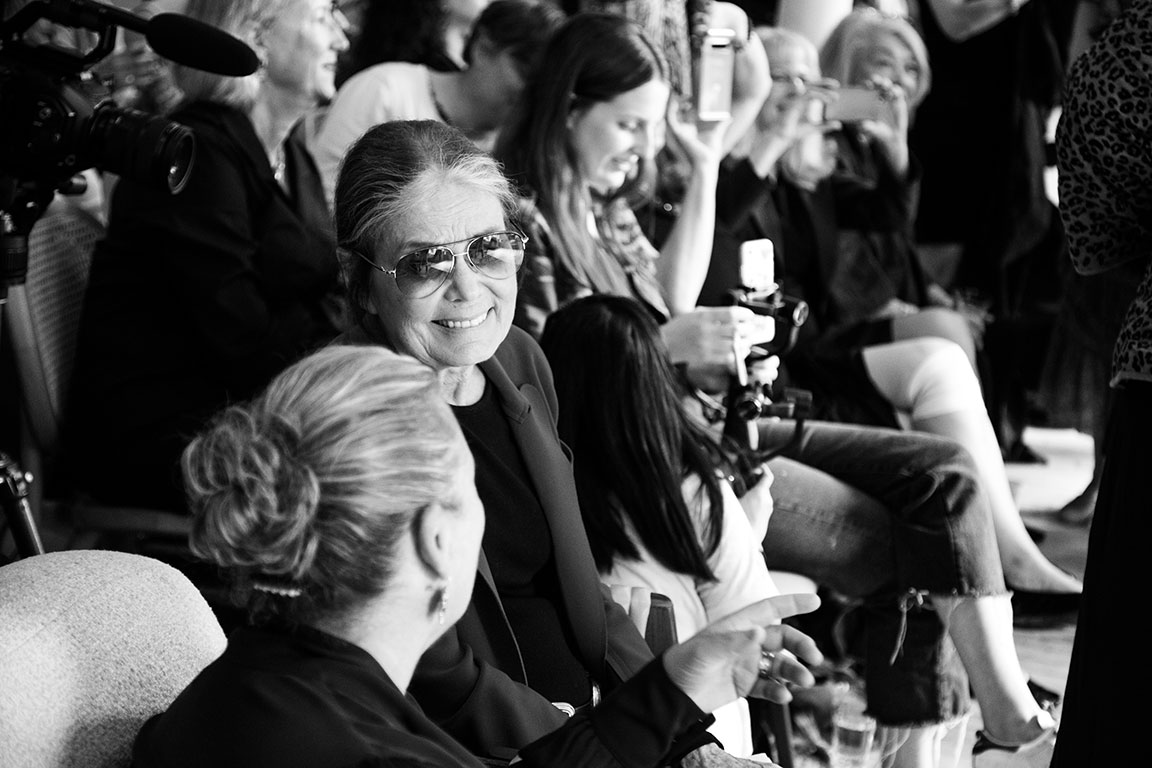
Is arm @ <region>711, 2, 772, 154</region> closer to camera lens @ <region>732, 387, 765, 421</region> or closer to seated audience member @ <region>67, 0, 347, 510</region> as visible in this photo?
camera lens @ <region>732, 387, 765, 421</region>

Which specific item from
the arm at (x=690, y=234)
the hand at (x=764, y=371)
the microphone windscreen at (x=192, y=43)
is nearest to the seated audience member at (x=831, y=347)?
the arm at (x=690, y=234)

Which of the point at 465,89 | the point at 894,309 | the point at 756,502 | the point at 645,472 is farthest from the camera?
the point at 894,309

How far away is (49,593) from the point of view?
1048 mm

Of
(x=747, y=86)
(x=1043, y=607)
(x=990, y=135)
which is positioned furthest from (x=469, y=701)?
(x=990, y=135)

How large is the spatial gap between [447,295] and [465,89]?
4.77 feet

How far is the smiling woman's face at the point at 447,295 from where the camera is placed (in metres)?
1.60

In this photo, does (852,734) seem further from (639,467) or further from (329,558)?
(329,558)

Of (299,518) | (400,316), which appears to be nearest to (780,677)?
(299,518)

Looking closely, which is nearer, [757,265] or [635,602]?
[635,602]

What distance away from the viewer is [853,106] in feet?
11.7

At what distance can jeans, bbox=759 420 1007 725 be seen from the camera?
2270mm

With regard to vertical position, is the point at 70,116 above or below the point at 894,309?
above

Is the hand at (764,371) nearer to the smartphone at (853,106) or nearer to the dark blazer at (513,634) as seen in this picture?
the dark blazer at (513,634)

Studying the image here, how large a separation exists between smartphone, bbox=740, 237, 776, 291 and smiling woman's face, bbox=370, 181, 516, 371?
0.88m
